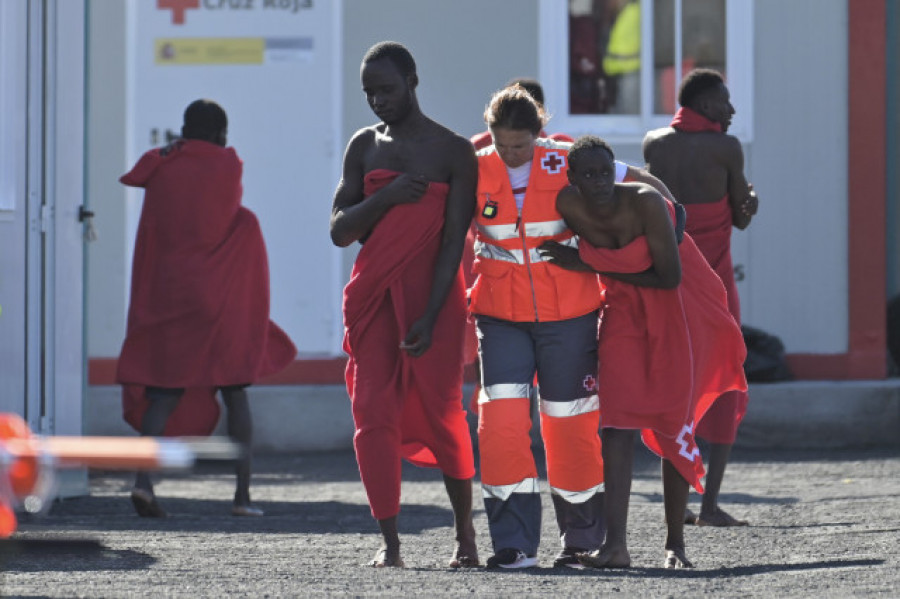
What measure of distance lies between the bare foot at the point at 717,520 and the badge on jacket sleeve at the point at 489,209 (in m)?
2.06

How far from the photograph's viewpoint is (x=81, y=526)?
8.02 metres

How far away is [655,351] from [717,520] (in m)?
1.66

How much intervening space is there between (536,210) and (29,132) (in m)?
3.44

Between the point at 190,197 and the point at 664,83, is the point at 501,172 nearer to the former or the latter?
the point at 190,197

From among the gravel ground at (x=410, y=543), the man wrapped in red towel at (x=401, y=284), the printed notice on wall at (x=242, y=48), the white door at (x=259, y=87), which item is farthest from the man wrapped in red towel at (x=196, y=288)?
the printed notice on wall at (x=242, y=48)

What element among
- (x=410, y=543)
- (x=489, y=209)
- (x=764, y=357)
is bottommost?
(x=410, y=543)

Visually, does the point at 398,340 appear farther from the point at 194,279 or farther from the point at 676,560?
the point at 194,279

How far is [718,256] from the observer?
8.17m

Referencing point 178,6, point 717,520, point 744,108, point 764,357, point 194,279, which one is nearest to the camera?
point 717,520

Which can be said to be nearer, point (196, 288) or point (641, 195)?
point (641, 195)

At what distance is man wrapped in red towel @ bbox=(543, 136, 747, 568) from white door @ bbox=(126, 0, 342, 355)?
18.1 ft

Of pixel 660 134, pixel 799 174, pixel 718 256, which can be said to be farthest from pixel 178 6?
pixel 718 256

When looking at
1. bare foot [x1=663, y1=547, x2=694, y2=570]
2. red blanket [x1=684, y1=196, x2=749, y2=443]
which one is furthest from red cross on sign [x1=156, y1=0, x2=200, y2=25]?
bare foot [x1=663, y1=547, x2=694, y2=570]

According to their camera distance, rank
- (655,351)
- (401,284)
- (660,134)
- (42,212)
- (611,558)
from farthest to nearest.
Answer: (42,212), (660,134), (401,284), (655,351), (611,558)
